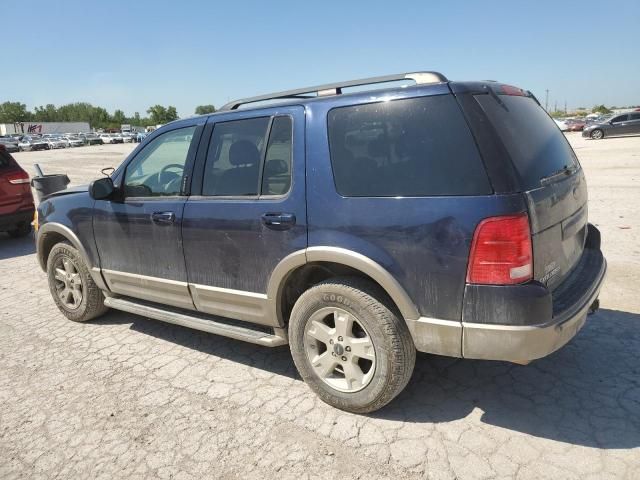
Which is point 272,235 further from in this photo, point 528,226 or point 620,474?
point 620,474

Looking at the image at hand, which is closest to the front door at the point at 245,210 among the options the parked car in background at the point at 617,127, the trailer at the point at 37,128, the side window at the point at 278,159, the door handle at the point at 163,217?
the side window at the point at 278,159

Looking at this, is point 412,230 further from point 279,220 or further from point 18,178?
point 18,178

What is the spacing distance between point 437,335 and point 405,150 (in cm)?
102

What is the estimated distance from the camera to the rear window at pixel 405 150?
2424 mm

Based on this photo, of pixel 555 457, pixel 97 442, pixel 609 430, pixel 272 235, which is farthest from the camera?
pixel 272 235

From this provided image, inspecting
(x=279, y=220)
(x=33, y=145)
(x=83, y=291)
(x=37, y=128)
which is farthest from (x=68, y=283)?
(x=37, y=128)

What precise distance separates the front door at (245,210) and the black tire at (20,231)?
720cm

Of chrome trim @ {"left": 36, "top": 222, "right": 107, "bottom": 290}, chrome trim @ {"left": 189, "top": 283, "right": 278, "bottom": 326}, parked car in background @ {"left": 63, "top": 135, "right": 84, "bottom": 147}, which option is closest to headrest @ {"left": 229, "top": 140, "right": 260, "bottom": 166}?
chrome trim @ {"left": 189, "top": 283, "right": 278, "bottom": 326}

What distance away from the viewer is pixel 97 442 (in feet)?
9.29

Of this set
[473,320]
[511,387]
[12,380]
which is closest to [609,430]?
[511,387]

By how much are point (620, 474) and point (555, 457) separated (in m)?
0.28

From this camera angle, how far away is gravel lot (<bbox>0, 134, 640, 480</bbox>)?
2.51 m

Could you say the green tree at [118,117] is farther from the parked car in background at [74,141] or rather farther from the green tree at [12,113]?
the parked car in background at [74,141]

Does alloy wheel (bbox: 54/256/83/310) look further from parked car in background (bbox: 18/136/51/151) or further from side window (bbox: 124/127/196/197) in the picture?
parked car in background (bbox: 18/136/51/151)
